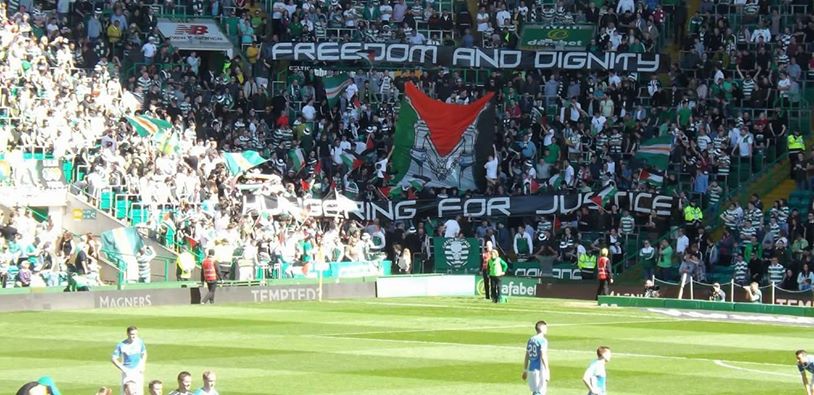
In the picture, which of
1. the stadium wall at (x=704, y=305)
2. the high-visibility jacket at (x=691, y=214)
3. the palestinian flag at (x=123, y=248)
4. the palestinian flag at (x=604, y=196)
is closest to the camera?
the stadium wall at (x=704, y=305)

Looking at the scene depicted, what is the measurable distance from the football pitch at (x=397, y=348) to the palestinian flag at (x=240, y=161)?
22.3ft

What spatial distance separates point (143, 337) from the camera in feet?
120

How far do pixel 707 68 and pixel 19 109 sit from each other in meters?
23.1

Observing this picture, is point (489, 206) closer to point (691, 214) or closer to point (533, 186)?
point (533, 186)

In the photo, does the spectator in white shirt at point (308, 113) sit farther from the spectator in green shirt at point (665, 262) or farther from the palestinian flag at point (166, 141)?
the spectator in green shirt at point (665, 262)

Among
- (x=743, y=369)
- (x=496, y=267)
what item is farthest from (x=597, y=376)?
(x=496, y=267)

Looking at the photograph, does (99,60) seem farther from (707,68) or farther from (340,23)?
(707,68)

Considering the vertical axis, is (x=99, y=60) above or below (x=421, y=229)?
above

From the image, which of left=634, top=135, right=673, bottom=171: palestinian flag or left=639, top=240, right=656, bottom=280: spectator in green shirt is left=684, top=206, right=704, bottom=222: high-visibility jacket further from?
left=634, top=135, right=673, bottom=171: palestinian flag

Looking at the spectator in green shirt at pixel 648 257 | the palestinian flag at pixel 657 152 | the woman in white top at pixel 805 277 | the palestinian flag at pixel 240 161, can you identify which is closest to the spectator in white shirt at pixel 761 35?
the palestinian flag at pixel 657 152

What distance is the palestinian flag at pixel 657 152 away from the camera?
53.8 m

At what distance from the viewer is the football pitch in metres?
29.0

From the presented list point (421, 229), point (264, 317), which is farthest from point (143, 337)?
point (421, 229)

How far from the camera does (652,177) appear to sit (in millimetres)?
53188
